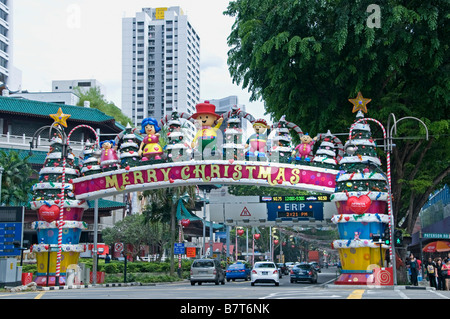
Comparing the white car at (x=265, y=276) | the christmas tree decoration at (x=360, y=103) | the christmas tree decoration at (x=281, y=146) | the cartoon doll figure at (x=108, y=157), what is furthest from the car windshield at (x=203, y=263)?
the christmas tree decoration at (x=360, y=103)

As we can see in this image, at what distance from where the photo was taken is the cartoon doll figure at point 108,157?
3173cm

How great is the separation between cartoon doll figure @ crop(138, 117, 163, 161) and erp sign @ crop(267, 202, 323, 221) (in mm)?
15821

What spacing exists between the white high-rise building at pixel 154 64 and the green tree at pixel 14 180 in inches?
5034

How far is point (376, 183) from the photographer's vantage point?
1099 inches

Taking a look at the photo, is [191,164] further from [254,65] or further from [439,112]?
[439,112]

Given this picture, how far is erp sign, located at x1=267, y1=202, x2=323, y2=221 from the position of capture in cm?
4381

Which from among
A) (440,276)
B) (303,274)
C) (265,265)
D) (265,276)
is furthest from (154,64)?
(440,276)

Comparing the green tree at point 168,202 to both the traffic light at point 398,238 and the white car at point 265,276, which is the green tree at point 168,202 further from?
the traffic light at point 398,238

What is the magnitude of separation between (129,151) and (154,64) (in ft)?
511

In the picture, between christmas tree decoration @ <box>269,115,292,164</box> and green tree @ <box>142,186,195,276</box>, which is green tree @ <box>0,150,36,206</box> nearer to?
green tree @ <box>142,186,195,276</box>

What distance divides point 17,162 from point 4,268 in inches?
936

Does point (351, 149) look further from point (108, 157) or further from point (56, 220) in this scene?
point (56, 220)

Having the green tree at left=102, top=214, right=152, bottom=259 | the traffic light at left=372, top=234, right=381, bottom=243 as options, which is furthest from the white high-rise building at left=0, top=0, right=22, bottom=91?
the traffic light at left=372, top=234, right=381, bottom=243

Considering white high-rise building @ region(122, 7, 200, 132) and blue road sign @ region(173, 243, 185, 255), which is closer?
blue road sign @ region(173, 243, 185, 255)
